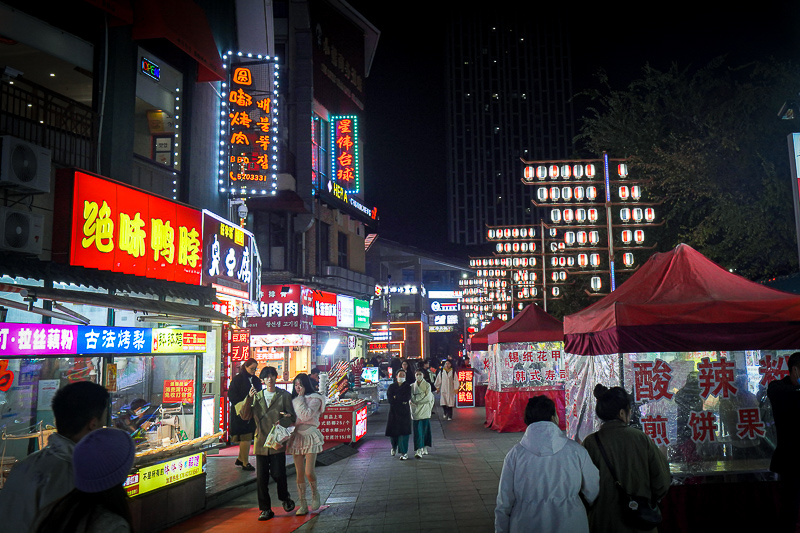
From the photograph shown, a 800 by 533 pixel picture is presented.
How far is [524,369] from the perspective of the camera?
16.7 metres

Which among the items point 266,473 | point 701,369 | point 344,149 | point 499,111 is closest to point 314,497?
point 266,473

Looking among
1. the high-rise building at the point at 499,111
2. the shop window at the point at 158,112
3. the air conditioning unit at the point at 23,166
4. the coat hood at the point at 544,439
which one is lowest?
the coat hood at the point at 544,439

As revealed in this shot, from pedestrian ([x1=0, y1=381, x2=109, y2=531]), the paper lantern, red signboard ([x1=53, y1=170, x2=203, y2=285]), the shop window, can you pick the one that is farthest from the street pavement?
the paper lantern

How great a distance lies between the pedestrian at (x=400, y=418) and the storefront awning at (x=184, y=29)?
25.2 feet

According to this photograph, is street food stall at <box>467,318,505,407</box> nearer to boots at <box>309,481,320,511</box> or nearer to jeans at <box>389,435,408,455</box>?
jeans at <box>389,435,408,455</box>

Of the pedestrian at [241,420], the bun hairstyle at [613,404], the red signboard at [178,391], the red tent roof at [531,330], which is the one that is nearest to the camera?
the bun hairstyle at [613,404]

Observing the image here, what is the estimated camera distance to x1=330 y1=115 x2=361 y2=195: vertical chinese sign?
3105cm

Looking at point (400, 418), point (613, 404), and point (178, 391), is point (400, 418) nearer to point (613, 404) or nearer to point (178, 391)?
point (178, 391)

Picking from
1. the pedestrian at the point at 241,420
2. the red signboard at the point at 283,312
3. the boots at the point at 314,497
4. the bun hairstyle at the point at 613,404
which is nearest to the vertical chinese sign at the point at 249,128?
the pedestrian at the point at 241,420

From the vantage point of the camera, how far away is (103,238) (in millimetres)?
9266

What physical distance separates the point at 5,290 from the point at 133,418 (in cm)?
234

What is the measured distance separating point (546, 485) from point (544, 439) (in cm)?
29

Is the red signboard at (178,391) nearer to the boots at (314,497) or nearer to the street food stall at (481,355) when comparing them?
the boots at (314,497)

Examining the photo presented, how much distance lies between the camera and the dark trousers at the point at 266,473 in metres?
8.43
